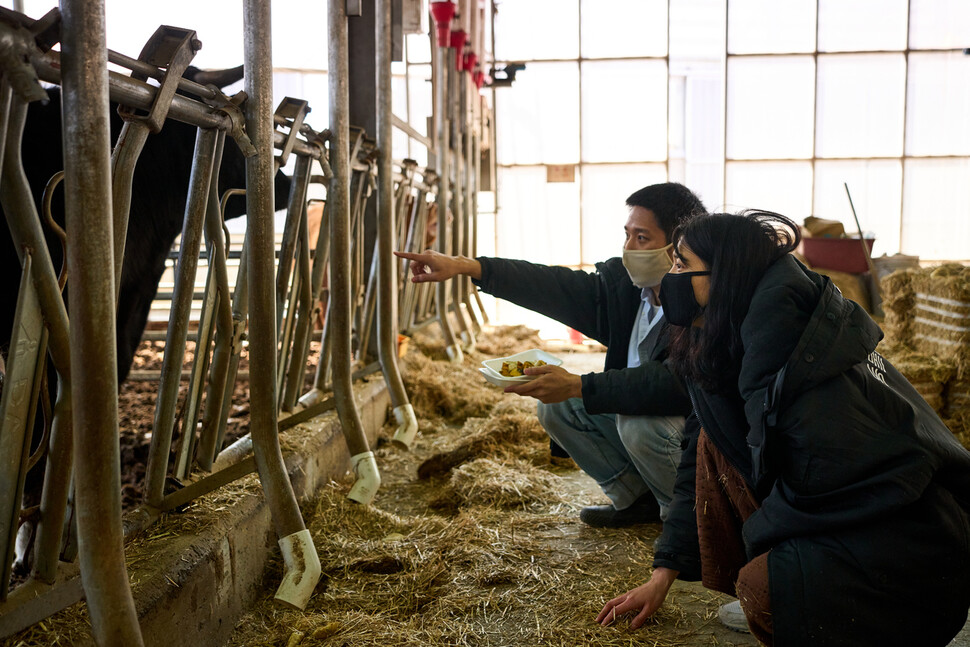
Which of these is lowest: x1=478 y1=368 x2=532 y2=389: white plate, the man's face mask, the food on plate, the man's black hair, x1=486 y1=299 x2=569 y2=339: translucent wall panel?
x1=486 y1=299 x2=569 y2=339: translucent wall panel

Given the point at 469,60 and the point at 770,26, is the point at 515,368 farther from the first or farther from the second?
the point at 770,26

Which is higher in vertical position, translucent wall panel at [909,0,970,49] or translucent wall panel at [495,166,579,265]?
translucent wall panel at [909,0,970,49]

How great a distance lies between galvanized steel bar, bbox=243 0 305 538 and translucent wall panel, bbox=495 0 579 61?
8558mm

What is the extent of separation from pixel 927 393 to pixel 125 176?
416 cm

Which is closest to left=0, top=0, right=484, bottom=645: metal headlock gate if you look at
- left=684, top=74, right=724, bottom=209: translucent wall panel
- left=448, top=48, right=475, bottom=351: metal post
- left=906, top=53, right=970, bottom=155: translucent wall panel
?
left=448, top=48, right=475, bottom=351: metal post

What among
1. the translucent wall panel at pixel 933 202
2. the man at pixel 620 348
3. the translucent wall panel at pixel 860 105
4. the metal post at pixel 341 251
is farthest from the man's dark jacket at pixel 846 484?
the translucent wall panel at pixel 933 202

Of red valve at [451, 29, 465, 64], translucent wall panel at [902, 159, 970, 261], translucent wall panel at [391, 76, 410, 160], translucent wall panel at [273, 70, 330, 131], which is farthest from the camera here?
translucent wall panel at [902, 159, 970, 261]

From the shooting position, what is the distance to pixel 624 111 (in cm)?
1004

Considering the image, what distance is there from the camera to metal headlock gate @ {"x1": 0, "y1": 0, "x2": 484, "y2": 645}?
1.25 metres

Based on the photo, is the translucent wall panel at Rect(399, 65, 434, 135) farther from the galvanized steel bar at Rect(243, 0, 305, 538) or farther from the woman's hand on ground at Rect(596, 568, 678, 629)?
the woman's hand on ground at Rect(596, 568, 678, 629)

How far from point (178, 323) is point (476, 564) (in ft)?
3.67

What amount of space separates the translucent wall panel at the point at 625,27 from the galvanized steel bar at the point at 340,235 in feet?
26.0

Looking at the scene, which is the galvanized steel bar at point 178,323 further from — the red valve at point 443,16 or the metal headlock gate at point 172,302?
the red valve at point 443,16

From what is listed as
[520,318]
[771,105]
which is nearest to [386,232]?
[520,318]
